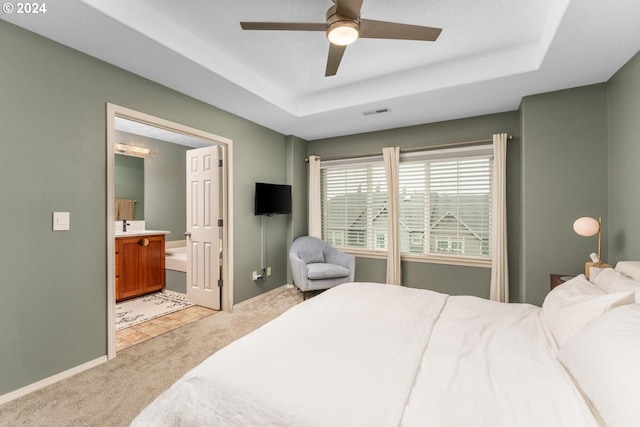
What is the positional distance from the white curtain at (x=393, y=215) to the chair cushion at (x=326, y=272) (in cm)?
68

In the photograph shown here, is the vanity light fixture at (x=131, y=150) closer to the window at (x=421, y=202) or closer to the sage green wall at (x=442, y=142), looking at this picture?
the window at (x=421, y=202)

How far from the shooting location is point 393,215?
13.3ft

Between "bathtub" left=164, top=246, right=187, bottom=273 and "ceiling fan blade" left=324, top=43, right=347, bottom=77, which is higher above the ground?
"ceiling fan blade" left=324, top=43, right=347, bottom=77

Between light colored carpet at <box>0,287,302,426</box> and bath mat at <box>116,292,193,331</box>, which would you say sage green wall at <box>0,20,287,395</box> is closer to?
light colored carpet at <box>0,287,302,426</box>

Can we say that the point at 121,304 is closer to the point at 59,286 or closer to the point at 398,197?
the point at 59,286

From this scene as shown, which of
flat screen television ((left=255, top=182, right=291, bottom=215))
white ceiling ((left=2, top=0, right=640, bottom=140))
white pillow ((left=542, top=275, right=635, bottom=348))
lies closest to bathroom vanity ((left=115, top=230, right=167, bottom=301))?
flat screen television ((left=255, top=182, right=291, bottom=215))

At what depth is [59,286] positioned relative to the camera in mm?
2104

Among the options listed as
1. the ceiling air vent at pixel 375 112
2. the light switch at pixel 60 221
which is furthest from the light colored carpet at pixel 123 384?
the ceiling air vent at pixel 375 112

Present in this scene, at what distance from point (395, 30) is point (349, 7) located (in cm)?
35

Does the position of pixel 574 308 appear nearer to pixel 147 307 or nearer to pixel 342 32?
pixel 342 32

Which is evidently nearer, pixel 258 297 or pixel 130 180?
pixel 258 297

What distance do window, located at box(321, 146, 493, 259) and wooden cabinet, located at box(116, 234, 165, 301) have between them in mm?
2623

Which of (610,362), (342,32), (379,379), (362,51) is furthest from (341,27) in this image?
(610,362)

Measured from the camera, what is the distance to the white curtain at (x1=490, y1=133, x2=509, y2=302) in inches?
134
